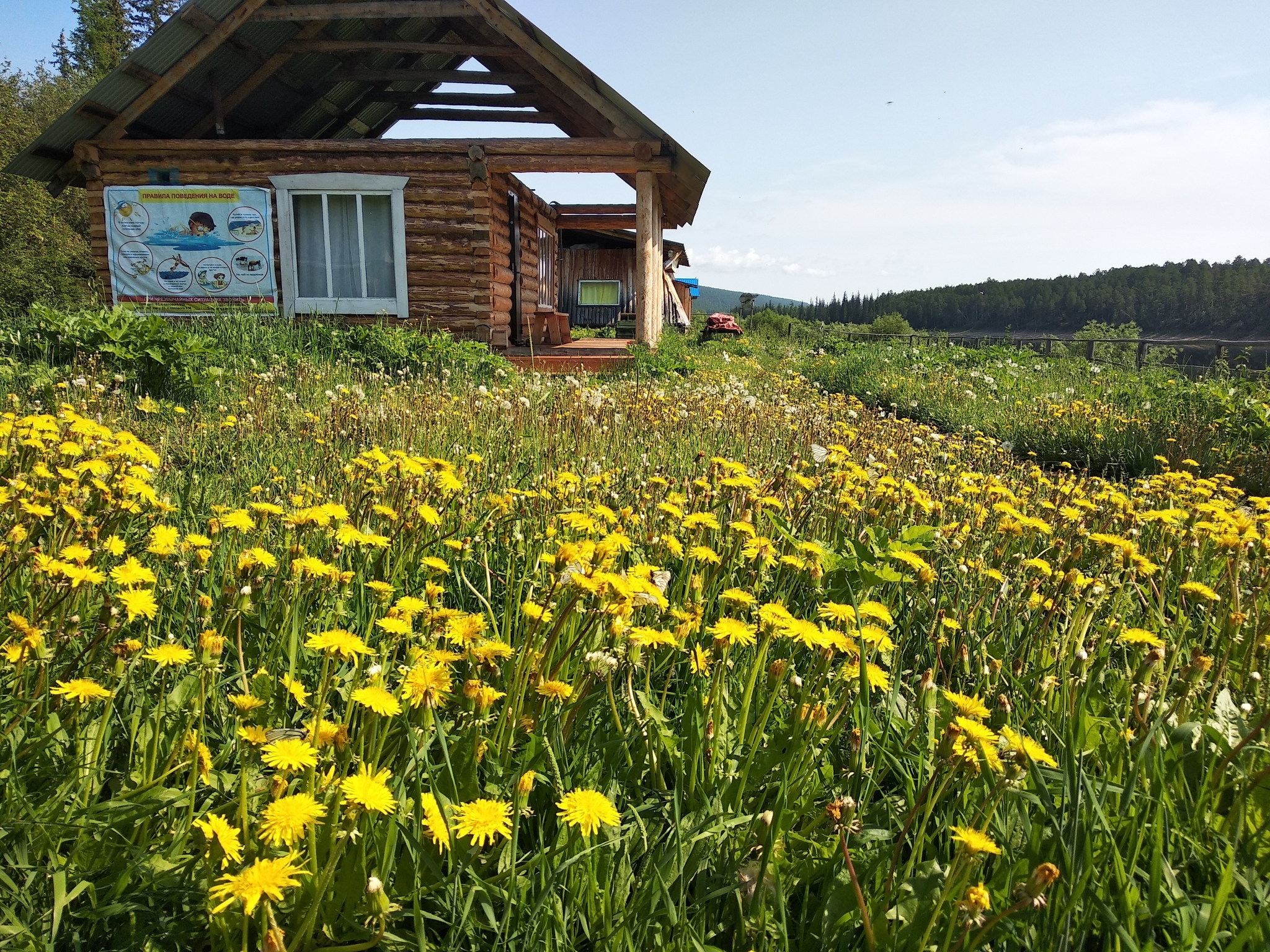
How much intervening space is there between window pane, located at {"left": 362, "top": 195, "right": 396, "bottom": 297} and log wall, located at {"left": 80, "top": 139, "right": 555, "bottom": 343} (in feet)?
1.10

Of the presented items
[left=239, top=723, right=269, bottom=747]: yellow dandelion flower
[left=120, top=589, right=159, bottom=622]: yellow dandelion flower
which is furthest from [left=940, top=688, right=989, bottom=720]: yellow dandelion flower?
[left=120, top=589, right=159, bottom=622]: yellow dandelion flower

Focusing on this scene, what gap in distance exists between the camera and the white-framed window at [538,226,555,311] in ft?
61.8

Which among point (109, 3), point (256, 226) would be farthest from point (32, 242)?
point (256, 226)

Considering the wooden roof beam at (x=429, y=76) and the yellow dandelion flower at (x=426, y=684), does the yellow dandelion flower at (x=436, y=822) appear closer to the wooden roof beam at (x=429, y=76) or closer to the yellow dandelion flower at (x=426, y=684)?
the yellow dandelion flower at (x=426, y=684)

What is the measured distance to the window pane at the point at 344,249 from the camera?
37.8ft

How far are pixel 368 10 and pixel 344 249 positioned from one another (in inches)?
129

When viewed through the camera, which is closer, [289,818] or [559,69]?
[289,818]

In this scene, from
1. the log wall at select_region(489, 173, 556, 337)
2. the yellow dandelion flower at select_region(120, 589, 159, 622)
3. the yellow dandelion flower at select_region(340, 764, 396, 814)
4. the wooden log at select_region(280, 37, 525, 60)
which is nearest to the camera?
the yellow dandelion flower at select_region(340, 764, 396, 814)

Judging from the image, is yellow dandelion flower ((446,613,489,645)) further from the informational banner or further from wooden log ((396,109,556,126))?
wooden log ((396,109,556,126))

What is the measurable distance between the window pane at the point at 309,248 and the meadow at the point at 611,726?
975cm

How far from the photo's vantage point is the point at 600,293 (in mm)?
29547

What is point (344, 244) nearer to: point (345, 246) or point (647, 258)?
point (345, 246)

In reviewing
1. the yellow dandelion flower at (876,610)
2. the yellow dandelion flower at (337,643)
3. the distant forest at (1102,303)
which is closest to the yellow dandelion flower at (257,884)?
the yellow dandelion flower at (337,643)

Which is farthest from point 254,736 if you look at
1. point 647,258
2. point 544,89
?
point 544,89
